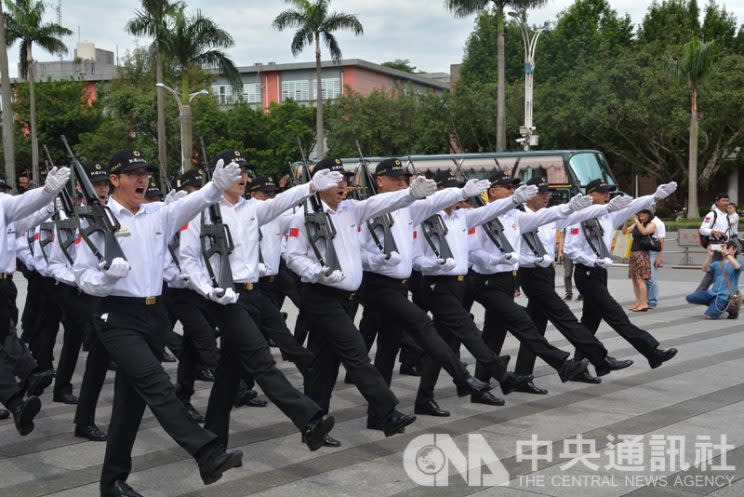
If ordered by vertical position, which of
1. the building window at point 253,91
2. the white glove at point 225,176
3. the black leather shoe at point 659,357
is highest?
the building window at point 253,91

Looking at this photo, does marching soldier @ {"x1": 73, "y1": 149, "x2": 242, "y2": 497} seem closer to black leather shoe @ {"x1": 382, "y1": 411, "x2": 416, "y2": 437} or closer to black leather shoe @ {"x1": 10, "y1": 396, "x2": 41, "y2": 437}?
black leather shoe @ {"x1": 10, "y1": 396, "x2": 41, "y2": 437}

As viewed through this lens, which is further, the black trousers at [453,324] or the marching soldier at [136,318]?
the black trousers at [453,324]

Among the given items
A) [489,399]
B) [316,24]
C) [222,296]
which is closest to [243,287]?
[222,296]

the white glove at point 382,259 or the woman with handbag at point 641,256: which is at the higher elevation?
the white glove at point 382,259

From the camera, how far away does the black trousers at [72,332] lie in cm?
870

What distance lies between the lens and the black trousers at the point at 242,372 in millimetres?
6258

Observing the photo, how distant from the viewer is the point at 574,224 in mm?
10016

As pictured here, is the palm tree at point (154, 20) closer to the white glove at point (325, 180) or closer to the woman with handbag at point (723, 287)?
the woman with handbag at point (723, 287)

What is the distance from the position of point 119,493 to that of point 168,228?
1544 mm

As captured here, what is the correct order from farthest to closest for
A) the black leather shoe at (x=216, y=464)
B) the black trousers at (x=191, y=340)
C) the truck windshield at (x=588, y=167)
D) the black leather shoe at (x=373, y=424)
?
the truck windshield at (x=588, y=167)
the black trousers at (x=191, y=340)
the black leather shoe at (x=373, y=424)
the black leather shoe at (x=216, y=464)

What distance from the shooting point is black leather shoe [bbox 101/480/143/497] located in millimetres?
5703

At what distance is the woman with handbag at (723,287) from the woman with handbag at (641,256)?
2.34 ft

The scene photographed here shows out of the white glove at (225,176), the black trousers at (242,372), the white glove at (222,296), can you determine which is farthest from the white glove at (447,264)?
the white glove at (225,176)

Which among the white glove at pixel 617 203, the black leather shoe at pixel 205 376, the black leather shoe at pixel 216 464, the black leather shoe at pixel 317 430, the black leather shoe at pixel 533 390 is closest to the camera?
the black leather shoe at pixel 216 464
